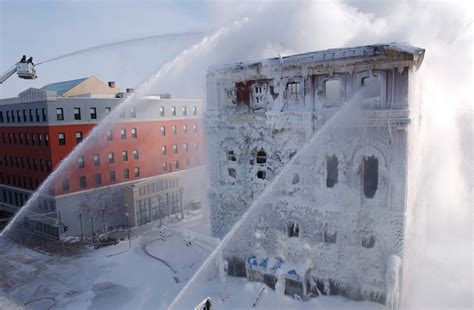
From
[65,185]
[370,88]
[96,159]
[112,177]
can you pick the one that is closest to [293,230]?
[370,88]

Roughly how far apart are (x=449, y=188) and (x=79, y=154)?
4018 centimetres

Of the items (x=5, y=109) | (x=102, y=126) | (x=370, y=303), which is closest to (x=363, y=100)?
(x=370, y=303)

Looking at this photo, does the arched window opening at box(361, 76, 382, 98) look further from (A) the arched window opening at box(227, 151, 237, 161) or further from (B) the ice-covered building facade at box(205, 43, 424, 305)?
(A) the arched window opening at box(227, 151, 237, 161)

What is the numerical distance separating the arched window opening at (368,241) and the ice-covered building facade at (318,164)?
6cm

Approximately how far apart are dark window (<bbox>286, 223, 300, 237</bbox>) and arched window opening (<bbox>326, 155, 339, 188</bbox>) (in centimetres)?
375

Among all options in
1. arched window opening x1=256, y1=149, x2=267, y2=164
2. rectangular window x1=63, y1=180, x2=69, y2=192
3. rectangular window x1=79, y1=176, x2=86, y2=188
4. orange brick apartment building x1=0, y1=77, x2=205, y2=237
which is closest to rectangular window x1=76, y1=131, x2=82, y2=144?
orange brick apartment building x1=0, y1=77, x2=205, y2=237

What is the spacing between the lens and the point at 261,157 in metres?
24.6

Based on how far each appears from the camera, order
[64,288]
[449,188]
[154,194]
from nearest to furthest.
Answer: [64,288] → [449,188] → [154,194]

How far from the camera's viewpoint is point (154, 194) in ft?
142

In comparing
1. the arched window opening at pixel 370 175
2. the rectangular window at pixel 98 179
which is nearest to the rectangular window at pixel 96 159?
the rectangular window at pixel 98 179

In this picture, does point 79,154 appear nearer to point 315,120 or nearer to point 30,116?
point 30,116

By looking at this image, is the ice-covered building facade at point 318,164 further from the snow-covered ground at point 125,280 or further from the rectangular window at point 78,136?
the rectangular window at point 78,136

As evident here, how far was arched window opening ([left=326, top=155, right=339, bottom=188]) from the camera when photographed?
69.9ft

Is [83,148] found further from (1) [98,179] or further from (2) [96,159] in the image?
(1) [98,179]
